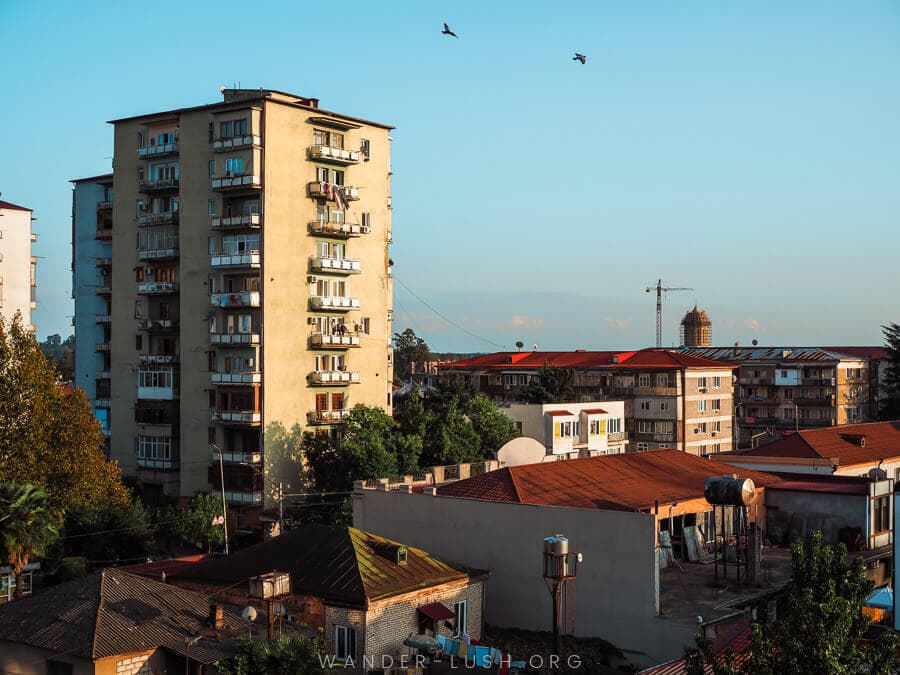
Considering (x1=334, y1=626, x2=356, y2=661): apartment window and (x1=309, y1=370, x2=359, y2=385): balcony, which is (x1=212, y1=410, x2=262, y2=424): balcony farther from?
(x1=334, y1=626, x2=356, y2=661): apartment window

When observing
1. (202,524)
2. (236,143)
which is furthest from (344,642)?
(236,143)

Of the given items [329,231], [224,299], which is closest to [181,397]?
[224,299]

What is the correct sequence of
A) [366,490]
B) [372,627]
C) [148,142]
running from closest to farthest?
[372,627]
[366,490]
[148,142]

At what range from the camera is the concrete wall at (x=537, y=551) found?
32688 millimetres

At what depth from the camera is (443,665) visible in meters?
31.0

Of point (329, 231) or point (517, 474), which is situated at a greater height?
point (329, 231)

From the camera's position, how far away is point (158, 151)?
68188mm

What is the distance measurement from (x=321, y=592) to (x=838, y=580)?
52.2ft

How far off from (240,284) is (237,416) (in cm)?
848

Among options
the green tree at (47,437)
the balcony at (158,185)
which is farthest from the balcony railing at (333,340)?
the green tree at (47,437)

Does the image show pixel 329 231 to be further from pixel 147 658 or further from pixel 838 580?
pixel 838 580

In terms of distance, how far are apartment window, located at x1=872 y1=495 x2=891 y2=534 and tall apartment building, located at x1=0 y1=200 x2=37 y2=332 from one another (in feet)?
211

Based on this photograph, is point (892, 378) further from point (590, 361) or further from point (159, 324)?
point (159, 324)

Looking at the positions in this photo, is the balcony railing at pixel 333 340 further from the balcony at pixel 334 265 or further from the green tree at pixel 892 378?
the green tree at pixel 892 378
